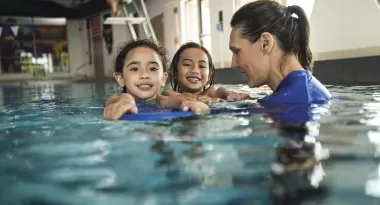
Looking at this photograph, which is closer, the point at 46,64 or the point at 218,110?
the point at 218,110

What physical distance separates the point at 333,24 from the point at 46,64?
16.1 m

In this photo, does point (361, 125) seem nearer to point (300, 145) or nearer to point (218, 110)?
point (300, 145)

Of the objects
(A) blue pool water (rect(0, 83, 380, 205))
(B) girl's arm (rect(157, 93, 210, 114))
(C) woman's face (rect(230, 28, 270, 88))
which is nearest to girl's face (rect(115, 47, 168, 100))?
(B) girl's arm (rect(157, 93, 210, 114))

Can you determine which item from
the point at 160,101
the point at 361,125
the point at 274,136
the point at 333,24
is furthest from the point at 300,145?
the point at 333,24

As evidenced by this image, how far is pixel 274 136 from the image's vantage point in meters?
1.28

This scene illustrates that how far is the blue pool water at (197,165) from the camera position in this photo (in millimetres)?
729

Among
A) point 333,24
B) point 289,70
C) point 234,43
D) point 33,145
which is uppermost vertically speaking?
point 333,24

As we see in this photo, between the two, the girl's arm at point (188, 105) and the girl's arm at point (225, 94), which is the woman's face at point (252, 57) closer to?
the girl's arm at point (188, 105)

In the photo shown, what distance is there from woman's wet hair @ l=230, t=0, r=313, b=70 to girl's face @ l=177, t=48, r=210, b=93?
81 cm

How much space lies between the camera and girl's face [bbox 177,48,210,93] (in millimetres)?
3092

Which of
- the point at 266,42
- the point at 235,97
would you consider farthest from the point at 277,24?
the point at 235,97

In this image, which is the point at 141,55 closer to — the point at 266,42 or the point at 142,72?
the point at 142,72

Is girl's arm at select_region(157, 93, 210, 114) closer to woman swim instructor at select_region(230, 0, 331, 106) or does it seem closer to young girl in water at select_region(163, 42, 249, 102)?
woman swim instructor at select_region(230, 0, 331, 106)

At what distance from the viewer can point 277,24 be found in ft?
7.22
